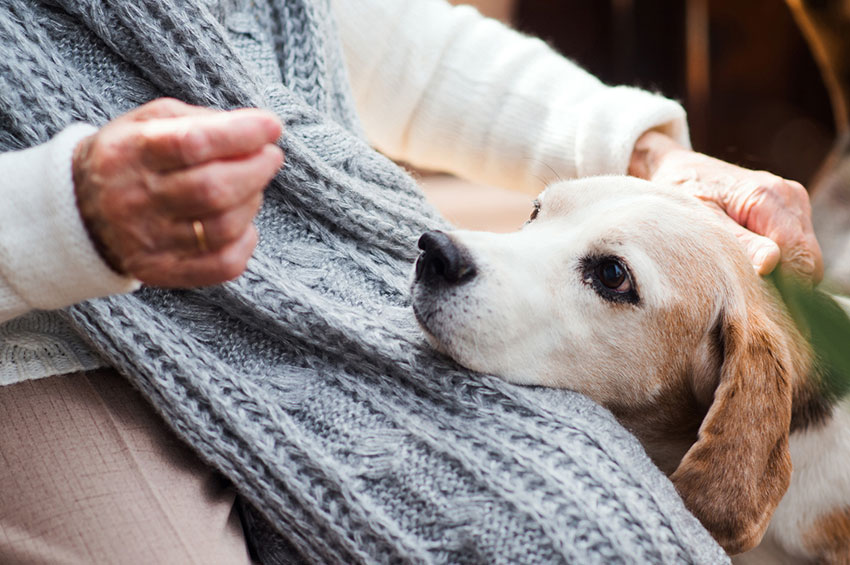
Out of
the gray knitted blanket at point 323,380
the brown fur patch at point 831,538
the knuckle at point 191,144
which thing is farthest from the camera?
the brown fur patch at point 831,538

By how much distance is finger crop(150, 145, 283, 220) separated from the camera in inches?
22.5

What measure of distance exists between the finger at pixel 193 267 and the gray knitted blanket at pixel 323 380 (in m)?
0.17

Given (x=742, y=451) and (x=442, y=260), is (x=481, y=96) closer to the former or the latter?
(x=442, y=260)

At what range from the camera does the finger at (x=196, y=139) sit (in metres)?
0.56

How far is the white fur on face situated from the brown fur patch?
0.80 feet

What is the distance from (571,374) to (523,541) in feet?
0.82

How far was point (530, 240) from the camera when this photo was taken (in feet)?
3.08

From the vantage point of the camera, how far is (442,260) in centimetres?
81

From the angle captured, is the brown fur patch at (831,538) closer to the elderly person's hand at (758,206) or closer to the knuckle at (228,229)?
the elderly person's hand at (758,206)

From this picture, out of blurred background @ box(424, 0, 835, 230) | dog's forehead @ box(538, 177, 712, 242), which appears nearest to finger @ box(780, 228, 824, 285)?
dog's forehead @ box(538, 177, 712, 242)

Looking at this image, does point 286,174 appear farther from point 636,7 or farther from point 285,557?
point 636,7

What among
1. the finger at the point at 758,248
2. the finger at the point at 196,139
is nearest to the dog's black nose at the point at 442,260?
the finger at the point at 196,139

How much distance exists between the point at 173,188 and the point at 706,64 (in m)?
2.94

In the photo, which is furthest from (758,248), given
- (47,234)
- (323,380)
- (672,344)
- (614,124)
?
(47,234)
